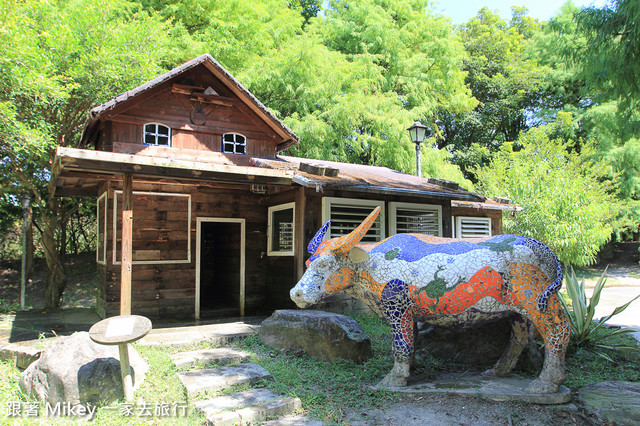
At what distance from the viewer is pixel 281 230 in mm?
9383

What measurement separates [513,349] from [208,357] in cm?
390

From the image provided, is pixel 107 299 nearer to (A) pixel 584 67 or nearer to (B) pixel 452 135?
(A) pixel 584 67

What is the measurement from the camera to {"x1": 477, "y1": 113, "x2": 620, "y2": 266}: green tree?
14.8 m

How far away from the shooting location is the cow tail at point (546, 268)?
4266mm

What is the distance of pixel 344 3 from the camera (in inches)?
806

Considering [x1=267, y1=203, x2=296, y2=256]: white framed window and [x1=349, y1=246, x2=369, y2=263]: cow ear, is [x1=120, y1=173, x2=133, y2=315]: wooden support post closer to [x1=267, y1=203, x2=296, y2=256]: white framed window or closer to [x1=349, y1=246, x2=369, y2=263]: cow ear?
[x1=267, y1=203, x2=296, y2=256]: white framed window

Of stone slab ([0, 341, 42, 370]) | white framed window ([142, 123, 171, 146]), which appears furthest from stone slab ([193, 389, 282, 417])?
white framed window ([142, 123, 171, 146])

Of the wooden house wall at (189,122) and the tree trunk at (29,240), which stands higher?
the wooden house wall at (189,122)

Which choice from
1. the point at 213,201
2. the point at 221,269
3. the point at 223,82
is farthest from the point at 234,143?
the point at 221,269

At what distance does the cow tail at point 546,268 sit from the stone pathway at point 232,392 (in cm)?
256

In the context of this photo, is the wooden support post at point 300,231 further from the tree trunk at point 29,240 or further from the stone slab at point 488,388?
the tree trunk at point 29,240

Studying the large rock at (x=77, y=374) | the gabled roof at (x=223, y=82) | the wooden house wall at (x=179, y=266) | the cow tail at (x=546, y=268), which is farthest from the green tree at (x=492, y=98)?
the large rock at (x=77, y=374)

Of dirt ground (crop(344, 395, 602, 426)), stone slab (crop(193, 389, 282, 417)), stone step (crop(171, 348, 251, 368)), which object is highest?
stone step (crop(171, 348, 251, 368))

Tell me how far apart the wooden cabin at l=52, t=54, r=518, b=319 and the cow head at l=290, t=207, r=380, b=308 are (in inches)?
90.2
